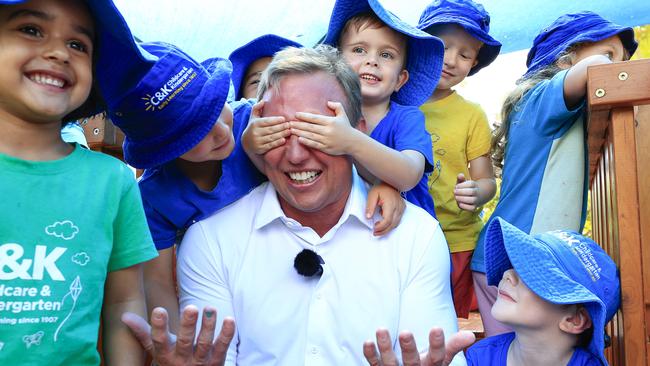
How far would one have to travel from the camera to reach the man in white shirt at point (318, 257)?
7.59ft

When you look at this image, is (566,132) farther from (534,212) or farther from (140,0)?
(140,0)

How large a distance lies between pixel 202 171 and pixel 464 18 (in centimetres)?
159

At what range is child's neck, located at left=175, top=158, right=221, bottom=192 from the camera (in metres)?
2.53

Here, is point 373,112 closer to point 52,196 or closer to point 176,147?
point 176,147

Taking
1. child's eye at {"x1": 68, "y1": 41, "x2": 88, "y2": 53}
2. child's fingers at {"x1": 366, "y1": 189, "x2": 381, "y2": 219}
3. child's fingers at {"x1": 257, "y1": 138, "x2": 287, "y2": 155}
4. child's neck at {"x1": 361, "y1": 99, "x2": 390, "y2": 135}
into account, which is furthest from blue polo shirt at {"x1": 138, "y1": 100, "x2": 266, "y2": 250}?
child's eye at {"x1": 68, "y1": 41, "x2": 88, "y2": 53}

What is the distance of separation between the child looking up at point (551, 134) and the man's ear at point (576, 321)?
52 cm

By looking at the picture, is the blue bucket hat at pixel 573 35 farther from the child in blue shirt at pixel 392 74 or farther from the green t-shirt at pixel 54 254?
the green t-shirt at pixel 54 254

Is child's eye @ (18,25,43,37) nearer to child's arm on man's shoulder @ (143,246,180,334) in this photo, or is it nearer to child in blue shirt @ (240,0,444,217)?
child's arm on man's shoulder @ (143,246,180,334)

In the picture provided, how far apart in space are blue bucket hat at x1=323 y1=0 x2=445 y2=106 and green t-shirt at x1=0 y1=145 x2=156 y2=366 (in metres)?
1.51

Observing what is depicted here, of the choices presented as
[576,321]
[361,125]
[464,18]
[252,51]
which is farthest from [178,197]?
[464,18]

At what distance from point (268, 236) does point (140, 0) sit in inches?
81.1

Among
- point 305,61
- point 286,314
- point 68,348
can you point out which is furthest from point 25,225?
point 305,61

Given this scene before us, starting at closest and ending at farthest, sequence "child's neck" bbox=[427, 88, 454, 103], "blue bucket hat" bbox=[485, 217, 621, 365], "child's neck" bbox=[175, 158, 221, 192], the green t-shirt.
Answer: the green t-shirt → "blue bucket hat" bbox=[485, 217, 621, 365] → "child's neck" bbox=[175, 158, 221, 192] → "child's neck" bbox=[427, 88, 454, 103]

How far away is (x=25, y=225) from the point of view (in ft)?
5.43
